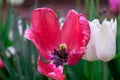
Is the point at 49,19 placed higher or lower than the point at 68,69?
higher

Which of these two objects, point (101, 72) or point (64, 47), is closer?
point (64, 47)

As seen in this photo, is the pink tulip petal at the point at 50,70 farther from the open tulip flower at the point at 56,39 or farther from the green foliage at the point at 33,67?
the green foliage at the point at 33,67

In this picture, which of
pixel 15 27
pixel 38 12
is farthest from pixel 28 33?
pixel 15 27

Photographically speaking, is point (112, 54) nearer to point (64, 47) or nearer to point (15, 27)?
point (64, 47)

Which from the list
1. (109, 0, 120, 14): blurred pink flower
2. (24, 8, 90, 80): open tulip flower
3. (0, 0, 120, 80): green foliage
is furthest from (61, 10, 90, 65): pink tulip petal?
(109, 0, 120, 14): blurred pink flower

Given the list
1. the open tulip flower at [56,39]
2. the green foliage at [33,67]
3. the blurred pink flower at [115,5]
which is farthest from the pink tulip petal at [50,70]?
the blurred pink flower at [115,5]

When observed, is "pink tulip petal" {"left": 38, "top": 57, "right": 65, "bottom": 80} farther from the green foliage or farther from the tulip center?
the green foliage

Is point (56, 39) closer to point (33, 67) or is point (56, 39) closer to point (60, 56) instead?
point (60, 56)
